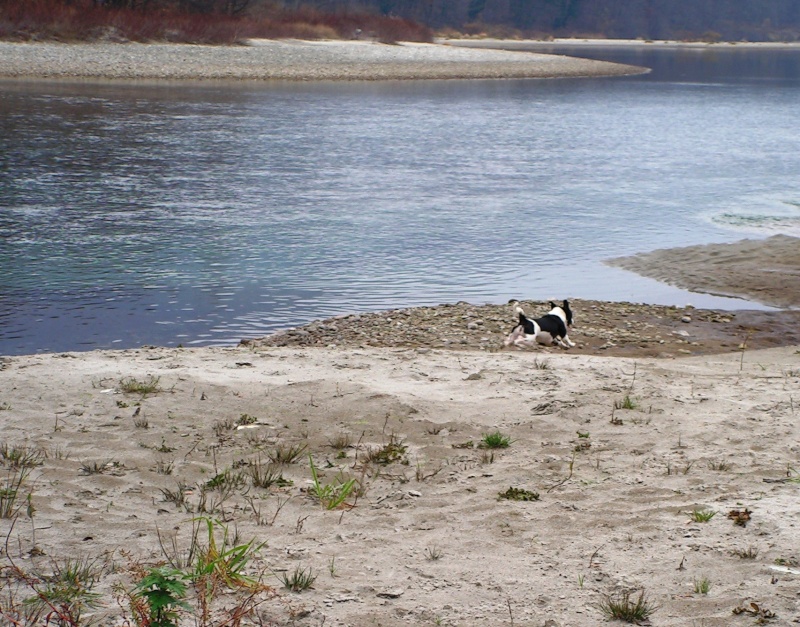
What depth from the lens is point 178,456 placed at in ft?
18.7

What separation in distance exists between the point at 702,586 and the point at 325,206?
14.4m

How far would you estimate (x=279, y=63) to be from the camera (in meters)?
52.9

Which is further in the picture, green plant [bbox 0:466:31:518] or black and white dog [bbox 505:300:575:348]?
black and white dog [bbox 505:300:575:348]

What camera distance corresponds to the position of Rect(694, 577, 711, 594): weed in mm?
4148

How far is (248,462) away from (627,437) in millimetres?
2356

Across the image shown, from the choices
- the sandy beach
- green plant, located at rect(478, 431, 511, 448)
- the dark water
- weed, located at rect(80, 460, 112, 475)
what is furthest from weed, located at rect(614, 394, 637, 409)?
the dark water

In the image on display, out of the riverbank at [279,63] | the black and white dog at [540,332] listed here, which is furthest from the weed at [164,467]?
the riverbank at [279,63]

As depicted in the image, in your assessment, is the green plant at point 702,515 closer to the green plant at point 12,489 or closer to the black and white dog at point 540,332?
the green plant at point 12,489

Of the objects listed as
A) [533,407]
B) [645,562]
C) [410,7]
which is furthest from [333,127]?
[410,7]

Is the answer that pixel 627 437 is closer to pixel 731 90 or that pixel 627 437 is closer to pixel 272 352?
pixel 272 352

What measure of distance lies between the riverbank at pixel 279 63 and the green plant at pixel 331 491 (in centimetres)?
4177

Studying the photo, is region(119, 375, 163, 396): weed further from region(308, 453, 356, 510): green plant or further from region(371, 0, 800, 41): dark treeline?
region(371, 0, 800, 41): dark treeline

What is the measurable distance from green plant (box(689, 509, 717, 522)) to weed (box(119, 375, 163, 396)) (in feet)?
12.1

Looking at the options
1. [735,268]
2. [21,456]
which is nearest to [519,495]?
[21,456]
